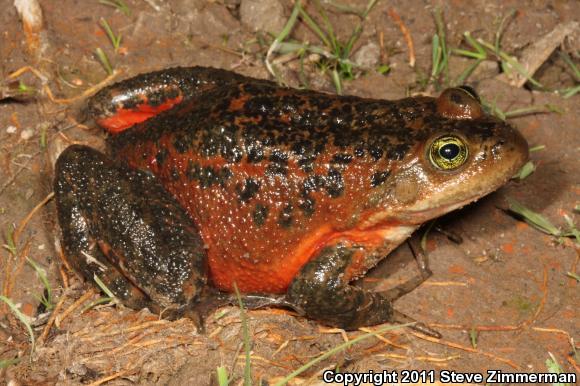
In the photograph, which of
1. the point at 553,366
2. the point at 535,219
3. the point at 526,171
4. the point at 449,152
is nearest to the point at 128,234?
the point at 449,152

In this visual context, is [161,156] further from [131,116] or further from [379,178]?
[379,178]

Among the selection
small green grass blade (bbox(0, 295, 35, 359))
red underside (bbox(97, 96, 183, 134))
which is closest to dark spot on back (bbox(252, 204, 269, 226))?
red underside (bbox(97, 96, 183, 134))

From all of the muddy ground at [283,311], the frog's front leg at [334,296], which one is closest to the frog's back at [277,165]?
the frog's front leg at [334,296]

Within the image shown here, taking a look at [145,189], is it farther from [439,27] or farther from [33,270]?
[439,27]

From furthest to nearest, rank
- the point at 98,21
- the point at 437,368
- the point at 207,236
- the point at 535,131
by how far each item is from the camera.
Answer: the point at 98,21
the point at 535,131
the point at 207,236
the point at 437,368

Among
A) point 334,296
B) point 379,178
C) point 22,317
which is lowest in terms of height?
point 22,317

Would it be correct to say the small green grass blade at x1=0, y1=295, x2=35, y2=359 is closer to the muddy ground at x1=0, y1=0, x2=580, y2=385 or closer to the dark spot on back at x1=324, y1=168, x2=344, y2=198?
the muddy ground at x1=0, y1=0, x2=580, y2=385

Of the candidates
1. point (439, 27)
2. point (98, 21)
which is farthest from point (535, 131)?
point (98, 21)
